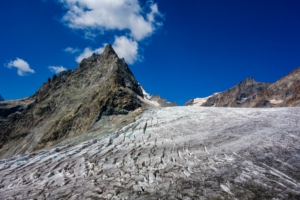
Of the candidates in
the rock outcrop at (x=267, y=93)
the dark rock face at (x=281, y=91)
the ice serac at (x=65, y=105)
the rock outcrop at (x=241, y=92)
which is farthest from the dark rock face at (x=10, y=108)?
the dark rock face at (x=281, y=91)

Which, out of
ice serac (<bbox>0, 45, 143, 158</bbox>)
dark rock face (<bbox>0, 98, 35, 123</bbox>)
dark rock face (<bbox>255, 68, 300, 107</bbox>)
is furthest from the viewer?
dark rock face (<bbox>0, 98, 35, 123</bbox>)

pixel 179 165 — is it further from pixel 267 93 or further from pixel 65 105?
pixel 267 93

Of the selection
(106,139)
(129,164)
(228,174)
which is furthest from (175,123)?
(228,174)

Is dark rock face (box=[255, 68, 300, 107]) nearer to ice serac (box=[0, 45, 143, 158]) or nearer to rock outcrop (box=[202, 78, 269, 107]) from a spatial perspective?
rock outcrop (box=[202, 78, 269, 107])

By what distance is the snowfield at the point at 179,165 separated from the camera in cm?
1004

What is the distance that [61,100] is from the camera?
78.4m

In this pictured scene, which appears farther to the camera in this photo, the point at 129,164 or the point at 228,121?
the point at 228,121

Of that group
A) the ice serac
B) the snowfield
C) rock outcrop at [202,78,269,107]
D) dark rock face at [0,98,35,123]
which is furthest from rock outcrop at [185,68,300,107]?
dark rock face at [0,98,35,123]

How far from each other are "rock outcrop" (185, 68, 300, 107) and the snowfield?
71374 millimetres

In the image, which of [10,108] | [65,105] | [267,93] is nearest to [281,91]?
[267,93]

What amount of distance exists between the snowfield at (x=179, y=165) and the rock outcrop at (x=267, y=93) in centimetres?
7137

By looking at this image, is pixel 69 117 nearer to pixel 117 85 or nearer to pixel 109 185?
pixel 117 85

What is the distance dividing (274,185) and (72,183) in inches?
353

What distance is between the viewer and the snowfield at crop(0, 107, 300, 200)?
1004 cm
